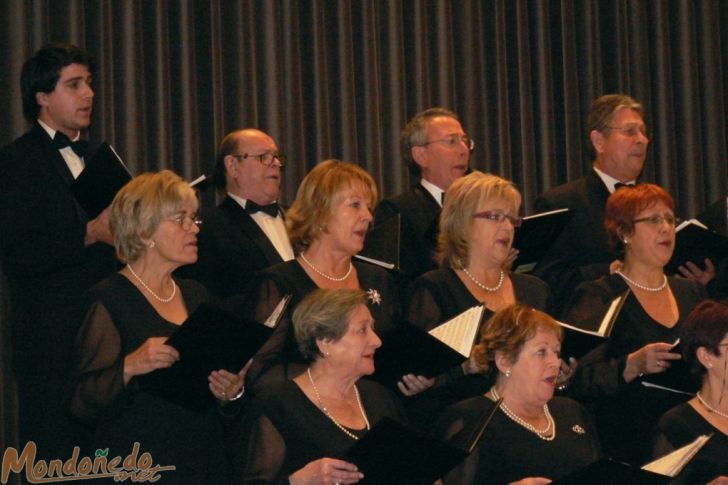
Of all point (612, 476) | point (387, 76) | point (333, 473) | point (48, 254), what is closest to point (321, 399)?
point (333, 473)

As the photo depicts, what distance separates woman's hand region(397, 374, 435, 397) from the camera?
13.0ft

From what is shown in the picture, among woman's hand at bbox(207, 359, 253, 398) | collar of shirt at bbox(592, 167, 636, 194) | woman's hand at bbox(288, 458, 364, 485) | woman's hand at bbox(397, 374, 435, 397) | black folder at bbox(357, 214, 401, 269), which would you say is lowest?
woman's hand at bbox(288, 458, 364, 485)

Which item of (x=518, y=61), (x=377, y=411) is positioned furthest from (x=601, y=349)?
(x=518, y=61)

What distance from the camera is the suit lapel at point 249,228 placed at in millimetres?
4879

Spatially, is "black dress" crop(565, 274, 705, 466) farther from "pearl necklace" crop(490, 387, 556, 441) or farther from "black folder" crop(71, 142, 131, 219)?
"black folder" crop(71, 142, 131, 219)

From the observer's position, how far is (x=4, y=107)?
17.7 ft

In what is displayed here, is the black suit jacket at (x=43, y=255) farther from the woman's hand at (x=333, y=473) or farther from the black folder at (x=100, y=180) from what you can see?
the woman's hand at (x=333, y=473)

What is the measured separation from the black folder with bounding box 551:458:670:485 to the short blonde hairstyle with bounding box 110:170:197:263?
1451mm

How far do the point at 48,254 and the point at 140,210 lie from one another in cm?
61

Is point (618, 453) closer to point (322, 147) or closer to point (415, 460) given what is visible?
point (415, 460)

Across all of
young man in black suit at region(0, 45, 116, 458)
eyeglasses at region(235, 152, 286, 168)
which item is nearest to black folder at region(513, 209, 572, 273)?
eyeglasses at region(235, 152, 286, 168)

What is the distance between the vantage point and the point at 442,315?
437 centimetres

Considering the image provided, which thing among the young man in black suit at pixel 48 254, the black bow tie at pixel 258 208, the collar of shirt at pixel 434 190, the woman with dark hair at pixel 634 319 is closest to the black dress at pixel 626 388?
the woman with dark hair at pixel 634 319

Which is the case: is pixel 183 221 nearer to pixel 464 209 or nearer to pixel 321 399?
pixel 321 399
